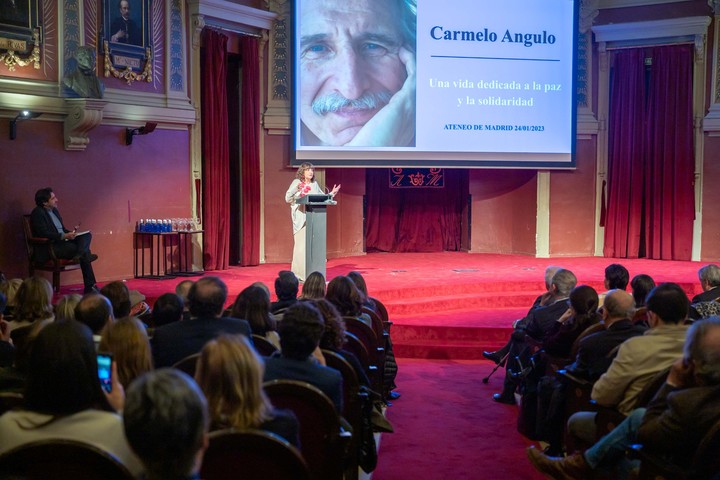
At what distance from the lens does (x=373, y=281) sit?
9.19 meters

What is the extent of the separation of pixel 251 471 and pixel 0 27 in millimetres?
7154

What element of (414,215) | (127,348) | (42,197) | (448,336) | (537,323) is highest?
(42,197)

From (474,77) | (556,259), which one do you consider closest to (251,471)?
(474,77)

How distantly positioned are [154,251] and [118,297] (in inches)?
225

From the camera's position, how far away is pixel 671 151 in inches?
458

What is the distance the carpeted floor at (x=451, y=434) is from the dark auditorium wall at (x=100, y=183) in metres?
4.12

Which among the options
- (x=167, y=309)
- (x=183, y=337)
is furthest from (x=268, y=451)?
(x=167, y=309)

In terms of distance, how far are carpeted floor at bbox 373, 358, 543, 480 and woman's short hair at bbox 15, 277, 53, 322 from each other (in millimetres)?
1784

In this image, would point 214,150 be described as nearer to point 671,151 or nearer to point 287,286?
point 287,286

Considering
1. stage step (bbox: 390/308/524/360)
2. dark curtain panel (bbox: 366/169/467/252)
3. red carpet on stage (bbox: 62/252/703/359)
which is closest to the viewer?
stage step (bbox: 390/308/524/360)

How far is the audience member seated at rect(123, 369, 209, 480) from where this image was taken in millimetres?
1538

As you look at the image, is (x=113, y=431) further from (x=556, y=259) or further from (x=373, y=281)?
(x=556, y=259)

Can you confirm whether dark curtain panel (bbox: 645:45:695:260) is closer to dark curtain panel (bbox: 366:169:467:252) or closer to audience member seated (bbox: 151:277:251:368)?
dark curtain panel (bbox: 366:169:467:252)

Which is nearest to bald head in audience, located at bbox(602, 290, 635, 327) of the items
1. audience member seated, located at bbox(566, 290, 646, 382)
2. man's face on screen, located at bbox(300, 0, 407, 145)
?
audience member seated, located at bbox(566, 290, 646, 382)
